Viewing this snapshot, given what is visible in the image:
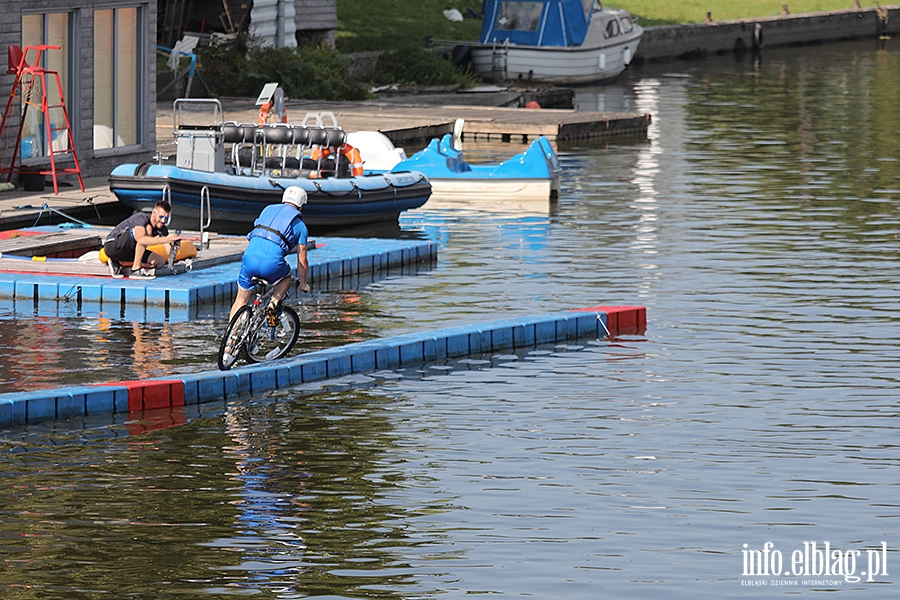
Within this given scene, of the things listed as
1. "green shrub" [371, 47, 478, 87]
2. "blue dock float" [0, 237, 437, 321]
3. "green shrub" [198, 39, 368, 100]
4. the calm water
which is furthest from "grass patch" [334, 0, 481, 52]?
"blue dock float" [0, 237, 437, 321]

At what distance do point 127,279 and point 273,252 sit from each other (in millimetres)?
4221

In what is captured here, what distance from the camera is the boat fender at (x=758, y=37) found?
62.0m

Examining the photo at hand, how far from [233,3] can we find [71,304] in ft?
83.4

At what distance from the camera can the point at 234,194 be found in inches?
856

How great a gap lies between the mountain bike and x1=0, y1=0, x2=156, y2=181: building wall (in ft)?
30.5

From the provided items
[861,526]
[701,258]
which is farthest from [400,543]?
[701,258]

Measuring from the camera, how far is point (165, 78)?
36344 mm

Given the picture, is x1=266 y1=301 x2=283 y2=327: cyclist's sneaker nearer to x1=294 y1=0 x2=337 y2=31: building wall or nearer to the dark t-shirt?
the dark t-shirt

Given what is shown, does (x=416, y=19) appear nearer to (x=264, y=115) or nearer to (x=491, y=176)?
(x=491, y=176)

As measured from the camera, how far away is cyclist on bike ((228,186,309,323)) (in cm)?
1384

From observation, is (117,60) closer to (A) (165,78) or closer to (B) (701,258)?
(B) (701,258)

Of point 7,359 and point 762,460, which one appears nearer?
point 762,460

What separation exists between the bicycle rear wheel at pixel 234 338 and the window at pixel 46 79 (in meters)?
9.69

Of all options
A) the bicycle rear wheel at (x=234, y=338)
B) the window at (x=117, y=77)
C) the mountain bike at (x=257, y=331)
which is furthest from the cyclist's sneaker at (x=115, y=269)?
the window at (x=117, y=77)
